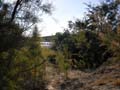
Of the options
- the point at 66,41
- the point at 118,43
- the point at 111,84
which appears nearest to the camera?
the point at 111,84

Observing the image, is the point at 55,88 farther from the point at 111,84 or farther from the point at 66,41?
the point at 66,41

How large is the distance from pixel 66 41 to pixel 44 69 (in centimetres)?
1344

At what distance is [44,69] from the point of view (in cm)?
2108

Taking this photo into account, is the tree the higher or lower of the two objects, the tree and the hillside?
the higher

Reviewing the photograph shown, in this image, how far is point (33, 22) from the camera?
1416 centimetres

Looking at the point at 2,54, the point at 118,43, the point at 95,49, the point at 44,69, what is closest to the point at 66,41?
the point at 95,49

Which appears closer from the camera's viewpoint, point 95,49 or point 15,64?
point 15,64

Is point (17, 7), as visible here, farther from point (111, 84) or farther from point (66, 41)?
point (66, 41)

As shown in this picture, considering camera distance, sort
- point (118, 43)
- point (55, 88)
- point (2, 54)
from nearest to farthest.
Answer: point (2, 54) → point (118, 43) → point (55, 88)

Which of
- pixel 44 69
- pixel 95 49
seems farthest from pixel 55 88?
pixel 95 49

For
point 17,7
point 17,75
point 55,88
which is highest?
point 17,7

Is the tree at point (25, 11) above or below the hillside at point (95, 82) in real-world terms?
above

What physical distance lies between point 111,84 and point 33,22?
14.5ft

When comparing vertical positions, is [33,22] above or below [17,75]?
above
